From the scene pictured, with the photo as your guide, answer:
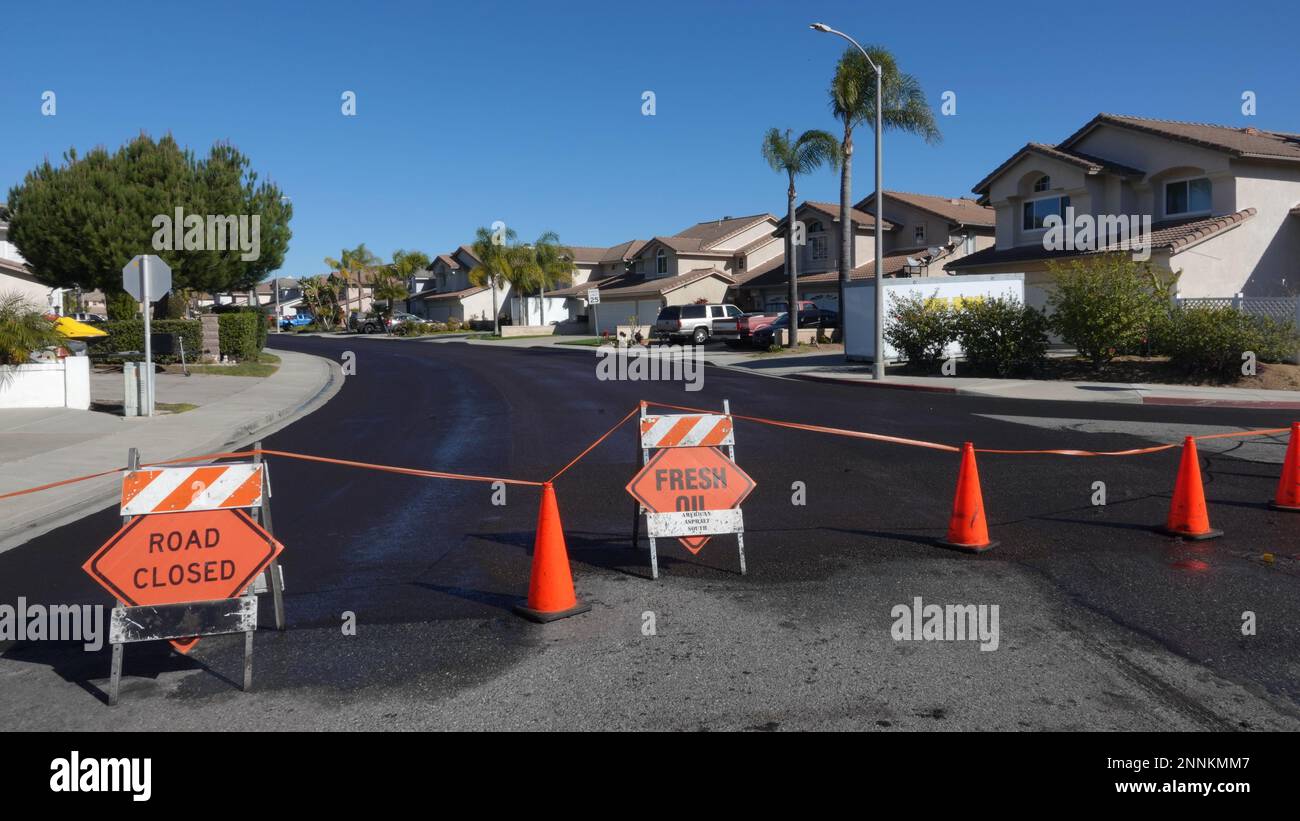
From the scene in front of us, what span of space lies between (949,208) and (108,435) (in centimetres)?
4154

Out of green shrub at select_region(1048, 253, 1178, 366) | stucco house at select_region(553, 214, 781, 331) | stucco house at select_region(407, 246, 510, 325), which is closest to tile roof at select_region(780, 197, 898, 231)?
stucco house at select_region(553, 214, 781, 331)

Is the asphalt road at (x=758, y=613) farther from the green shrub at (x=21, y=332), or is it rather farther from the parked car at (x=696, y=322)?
the parked car at (x=696, y=322)

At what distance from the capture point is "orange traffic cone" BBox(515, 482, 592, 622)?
6.40 metres

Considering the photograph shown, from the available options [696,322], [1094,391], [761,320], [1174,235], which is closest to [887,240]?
[761,320]

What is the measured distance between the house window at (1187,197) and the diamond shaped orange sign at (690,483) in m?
28.7

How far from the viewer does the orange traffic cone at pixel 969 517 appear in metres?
7.98

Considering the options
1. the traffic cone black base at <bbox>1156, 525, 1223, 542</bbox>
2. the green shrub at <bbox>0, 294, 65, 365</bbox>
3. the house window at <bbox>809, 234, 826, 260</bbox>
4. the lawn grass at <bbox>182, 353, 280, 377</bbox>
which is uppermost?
the house window at <bbox>809, 234, 826, 260</bbox>

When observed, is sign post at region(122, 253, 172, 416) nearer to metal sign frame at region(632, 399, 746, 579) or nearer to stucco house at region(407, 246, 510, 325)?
metal sign frame at region(632, 399, 746, 579)

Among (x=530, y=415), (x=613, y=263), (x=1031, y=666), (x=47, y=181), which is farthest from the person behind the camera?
(x=613, y=263)

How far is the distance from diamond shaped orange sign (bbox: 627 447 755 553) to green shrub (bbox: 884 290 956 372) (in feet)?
67.3
